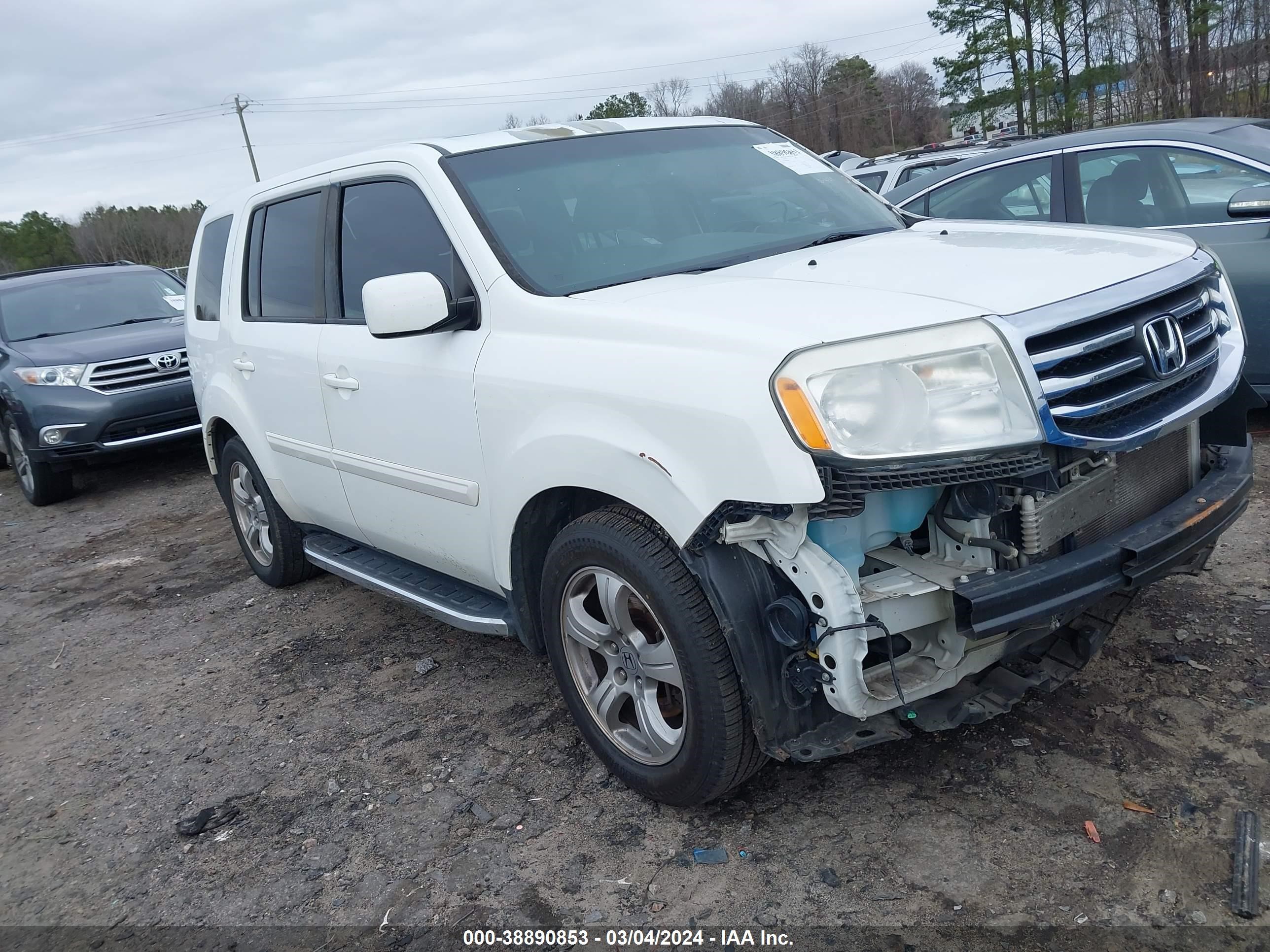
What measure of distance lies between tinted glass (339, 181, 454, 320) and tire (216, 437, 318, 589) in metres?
1.45

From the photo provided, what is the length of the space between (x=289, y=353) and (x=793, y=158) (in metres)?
2.21

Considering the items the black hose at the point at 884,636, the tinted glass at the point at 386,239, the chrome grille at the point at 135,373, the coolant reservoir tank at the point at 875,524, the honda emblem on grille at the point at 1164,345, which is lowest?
the black hose at the point at 884,636

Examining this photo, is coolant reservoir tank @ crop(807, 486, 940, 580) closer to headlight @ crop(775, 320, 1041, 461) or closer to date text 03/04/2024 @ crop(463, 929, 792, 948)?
headlight @ crop(775, 320, 1041, 461)

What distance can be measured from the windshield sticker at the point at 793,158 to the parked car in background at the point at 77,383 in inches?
211

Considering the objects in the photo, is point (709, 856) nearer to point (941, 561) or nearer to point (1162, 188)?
point (941, 561)

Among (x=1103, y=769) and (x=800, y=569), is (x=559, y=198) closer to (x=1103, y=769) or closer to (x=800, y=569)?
(x=800, y=569)

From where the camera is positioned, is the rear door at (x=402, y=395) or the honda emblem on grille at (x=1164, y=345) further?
the rear door at (x=402, y=395)

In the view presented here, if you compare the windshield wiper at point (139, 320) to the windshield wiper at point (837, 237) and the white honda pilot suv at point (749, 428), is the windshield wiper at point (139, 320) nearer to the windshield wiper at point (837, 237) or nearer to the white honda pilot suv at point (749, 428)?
the white honda pilot suv at point (749, 428)

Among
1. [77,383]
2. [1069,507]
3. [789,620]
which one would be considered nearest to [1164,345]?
[1069,507]

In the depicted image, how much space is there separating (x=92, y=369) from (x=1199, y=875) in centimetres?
841

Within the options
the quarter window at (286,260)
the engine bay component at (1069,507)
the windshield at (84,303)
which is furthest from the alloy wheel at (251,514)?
the windshield at (84,303)

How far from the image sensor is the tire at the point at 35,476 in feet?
28.0

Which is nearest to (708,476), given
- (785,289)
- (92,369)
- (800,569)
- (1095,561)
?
(800,569)

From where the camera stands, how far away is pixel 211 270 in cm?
530
